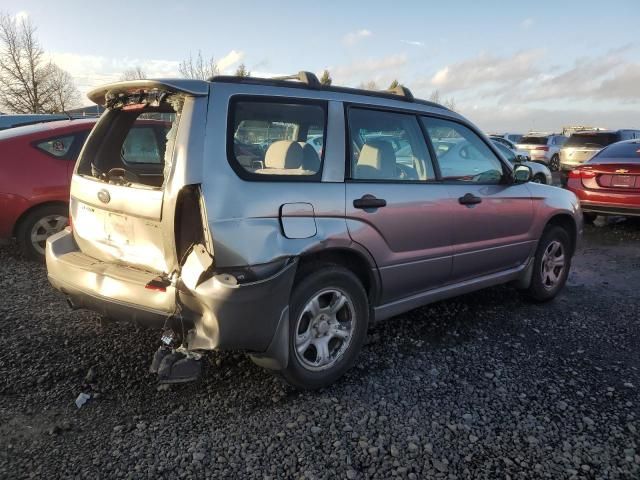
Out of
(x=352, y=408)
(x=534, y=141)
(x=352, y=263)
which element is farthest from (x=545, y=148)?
(x=352, y=408)

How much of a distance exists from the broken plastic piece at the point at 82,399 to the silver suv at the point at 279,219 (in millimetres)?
501

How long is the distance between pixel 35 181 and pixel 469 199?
445 cm

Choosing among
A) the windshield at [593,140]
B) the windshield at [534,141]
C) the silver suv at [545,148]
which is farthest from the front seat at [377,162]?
the windshield at [534,141]

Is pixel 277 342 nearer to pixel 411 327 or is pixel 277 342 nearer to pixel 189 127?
pixel 189 127

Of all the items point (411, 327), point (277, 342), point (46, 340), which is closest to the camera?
point (277, 342)

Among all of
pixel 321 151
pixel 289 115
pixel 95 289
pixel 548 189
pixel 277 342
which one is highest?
pixel 289 115

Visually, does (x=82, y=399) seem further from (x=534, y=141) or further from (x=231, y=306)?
(x=534, y=141)

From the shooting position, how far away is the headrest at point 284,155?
2.99m

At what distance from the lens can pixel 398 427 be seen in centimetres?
277

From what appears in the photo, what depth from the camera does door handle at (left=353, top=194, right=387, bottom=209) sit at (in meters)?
3.12

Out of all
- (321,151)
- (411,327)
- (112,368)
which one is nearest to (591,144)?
(411,327)

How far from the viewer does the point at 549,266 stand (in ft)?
15.9

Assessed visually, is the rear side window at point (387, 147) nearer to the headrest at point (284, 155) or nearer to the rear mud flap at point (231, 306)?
the headrest at point (284, 155)

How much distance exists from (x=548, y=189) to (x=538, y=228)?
1.35 feet
